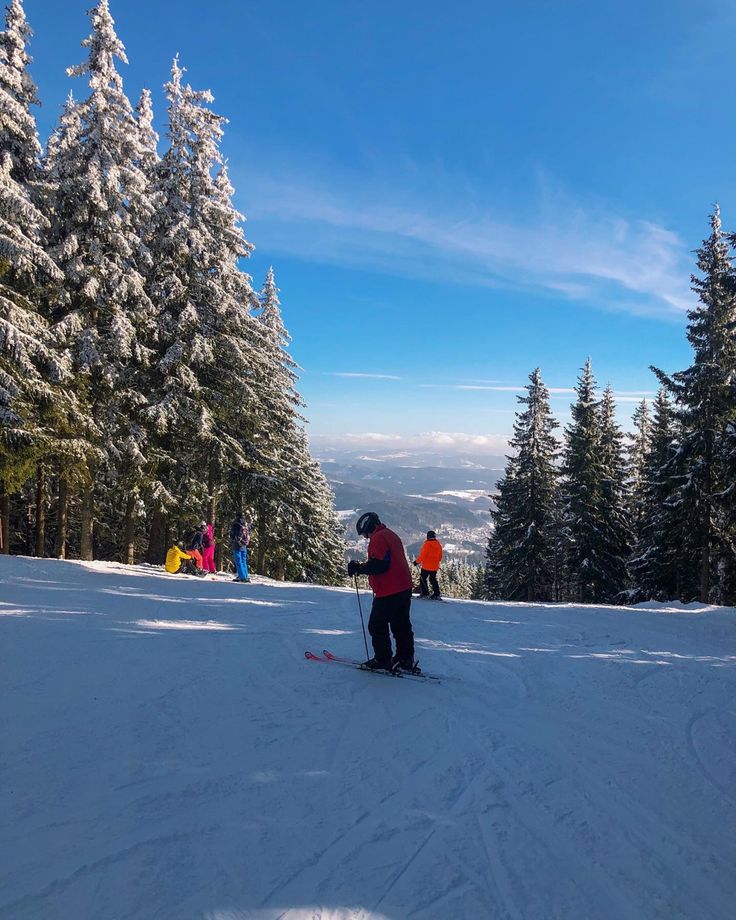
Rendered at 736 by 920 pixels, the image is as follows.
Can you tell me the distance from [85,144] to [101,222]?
7.03 ft

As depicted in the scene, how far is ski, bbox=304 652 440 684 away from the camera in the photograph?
630 centimetres

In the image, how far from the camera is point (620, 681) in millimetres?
6598

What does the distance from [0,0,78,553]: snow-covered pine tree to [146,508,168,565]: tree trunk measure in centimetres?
485

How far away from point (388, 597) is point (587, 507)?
83.0ft

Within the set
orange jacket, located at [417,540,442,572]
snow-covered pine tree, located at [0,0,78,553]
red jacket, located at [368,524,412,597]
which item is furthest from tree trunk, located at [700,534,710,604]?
snow-covered pine tree, located at [0,0,78,553]

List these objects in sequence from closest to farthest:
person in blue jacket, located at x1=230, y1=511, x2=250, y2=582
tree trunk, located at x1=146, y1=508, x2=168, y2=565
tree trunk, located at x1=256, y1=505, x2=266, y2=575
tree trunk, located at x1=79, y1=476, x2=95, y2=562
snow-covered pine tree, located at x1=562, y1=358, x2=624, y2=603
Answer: person in blue jacket, located at x1=230, y1=511, x2=250, y2=582, tree trunk, located at x1=79, y1=476, x2=95, y2=562, tree trunk, located at x1=146, y1=508, x2=168, y2=565, tree trunk, located at x1=256, y1=505, x2=266, y2=575, snow-covered pine tree, located at x1=562, y1=358, x2=624, y2=603

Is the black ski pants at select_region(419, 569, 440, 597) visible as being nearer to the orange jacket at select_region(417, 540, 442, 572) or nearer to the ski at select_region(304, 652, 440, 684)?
the orange jacket at select_region(417, 540, 442, 572)

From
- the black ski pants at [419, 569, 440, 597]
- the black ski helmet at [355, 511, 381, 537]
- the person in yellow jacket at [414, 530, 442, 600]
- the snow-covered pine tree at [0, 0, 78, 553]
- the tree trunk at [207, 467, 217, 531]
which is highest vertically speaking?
the snow-covered pine tree at [0, 0, 78, 553]

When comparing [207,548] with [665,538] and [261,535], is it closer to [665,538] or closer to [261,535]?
[261,535]

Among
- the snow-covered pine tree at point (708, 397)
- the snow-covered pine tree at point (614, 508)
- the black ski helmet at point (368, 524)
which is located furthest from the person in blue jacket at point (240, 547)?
the snow-covered pine tree at point (614, 508)

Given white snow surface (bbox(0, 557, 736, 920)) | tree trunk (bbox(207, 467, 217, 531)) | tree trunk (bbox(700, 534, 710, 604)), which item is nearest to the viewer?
white snow surface (bbox(0, 557, 736, 920))

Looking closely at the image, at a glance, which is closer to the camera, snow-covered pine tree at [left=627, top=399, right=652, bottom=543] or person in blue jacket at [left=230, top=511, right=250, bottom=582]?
person in blue jacket at [left=230, top=511, right=250, bottom=582]

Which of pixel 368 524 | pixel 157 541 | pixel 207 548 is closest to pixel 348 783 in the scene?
pixel 368 524

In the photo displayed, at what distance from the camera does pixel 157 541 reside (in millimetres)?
18984
